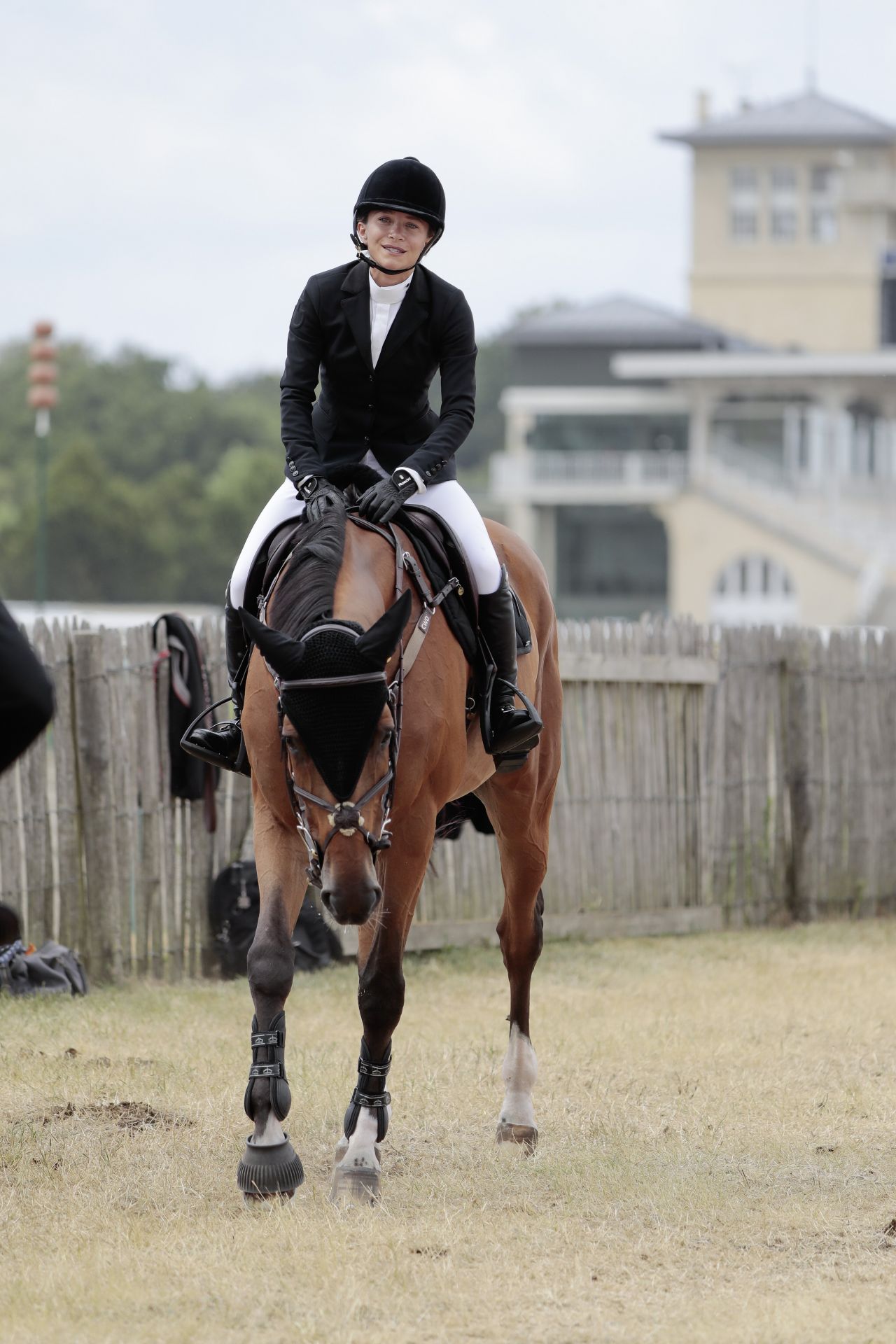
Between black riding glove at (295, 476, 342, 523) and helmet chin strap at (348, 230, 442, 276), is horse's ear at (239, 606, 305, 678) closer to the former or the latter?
black riding glove at (295, 476, 342, 523)

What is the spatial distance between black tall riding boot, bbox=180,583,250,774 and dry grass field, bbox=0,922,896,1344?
4.09 feet

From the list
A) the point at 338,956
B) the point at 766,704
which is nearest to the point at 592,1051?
the point at 338,956

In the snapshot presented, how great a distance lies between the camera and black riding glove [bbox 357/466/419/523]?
17.5 ft

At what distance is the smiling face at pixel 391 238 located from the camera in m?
5.56

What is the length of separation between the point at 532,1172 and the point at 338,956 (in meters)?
4.27

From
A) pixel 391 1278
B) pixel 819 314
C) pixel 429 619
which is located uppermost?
pixel 819 314

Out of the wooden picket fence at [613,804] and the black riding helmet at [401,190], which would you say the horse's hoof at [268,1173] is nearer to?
the black riding helmet at [401,190]

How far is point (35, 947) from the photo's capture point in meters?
8.66

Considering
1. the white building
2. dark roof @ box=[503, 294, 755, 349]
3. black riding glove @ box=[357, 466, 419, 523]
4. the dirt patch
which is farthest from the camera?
dark roof @ box=[503, 294, 755, 349]

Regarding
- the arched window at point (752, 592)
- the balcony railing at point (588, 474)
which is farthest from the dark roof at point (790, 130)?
the arched window at point (752, 592)

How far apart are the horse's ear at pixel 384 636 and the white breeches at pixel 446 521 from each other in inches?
38.3

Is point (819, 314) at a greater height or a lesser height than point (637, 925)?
greater

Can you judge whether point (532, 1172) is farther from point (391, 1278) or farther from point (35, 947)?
point (35, 947)

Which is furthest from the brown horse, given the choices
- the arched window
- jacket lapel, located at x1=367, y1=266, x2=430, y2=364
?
the arched window
